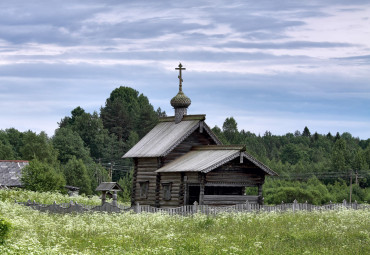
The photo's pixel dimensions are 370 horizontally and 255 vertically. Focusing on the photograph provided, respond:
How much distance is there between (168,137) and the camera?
1705 inches

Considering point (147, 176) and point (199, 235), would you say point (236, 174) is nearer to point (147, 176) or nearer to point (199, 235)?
point (147, 176)

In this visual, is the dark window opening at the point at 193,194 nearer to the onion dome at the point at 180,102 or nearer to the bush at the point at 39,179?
the onion dome at the point at 180,102

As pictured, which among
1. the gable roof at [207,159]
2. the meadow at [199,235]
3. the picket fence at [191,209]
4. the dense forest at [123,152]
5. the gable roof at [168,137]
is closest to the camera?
the meadow at [199,235]

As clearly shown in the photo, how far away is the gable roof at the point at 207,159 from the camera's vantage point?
37.2m

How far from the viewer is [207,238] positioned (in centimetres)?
2181

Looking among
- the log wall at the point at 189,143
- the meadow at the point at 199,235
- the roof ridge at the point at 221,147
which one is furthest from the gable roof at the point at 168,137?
the meadow at the point at 199,235

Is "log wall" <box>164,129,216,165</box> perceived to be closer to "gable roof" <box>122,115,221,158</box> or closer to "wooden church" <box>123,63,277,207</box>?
"wooden church" <box>123,63,277,207</box>

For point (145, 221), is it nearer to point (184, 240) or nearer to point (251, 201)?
point (184, 240)

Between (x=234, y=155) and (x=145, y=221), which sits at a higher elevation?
(x=234, y=155)

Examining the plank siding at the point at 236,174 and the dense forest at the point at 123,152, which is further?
the dense forest at the point at 123,152

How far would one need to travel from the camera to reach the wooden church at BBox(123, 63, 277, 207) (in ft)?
126

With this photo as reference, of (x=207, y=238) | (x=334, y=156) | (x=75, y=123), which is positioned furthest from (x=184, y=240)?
(x=75, y=123)

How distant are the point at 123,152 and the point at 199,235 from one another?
3797 inches

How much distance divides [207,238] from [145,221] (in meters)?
5.79
